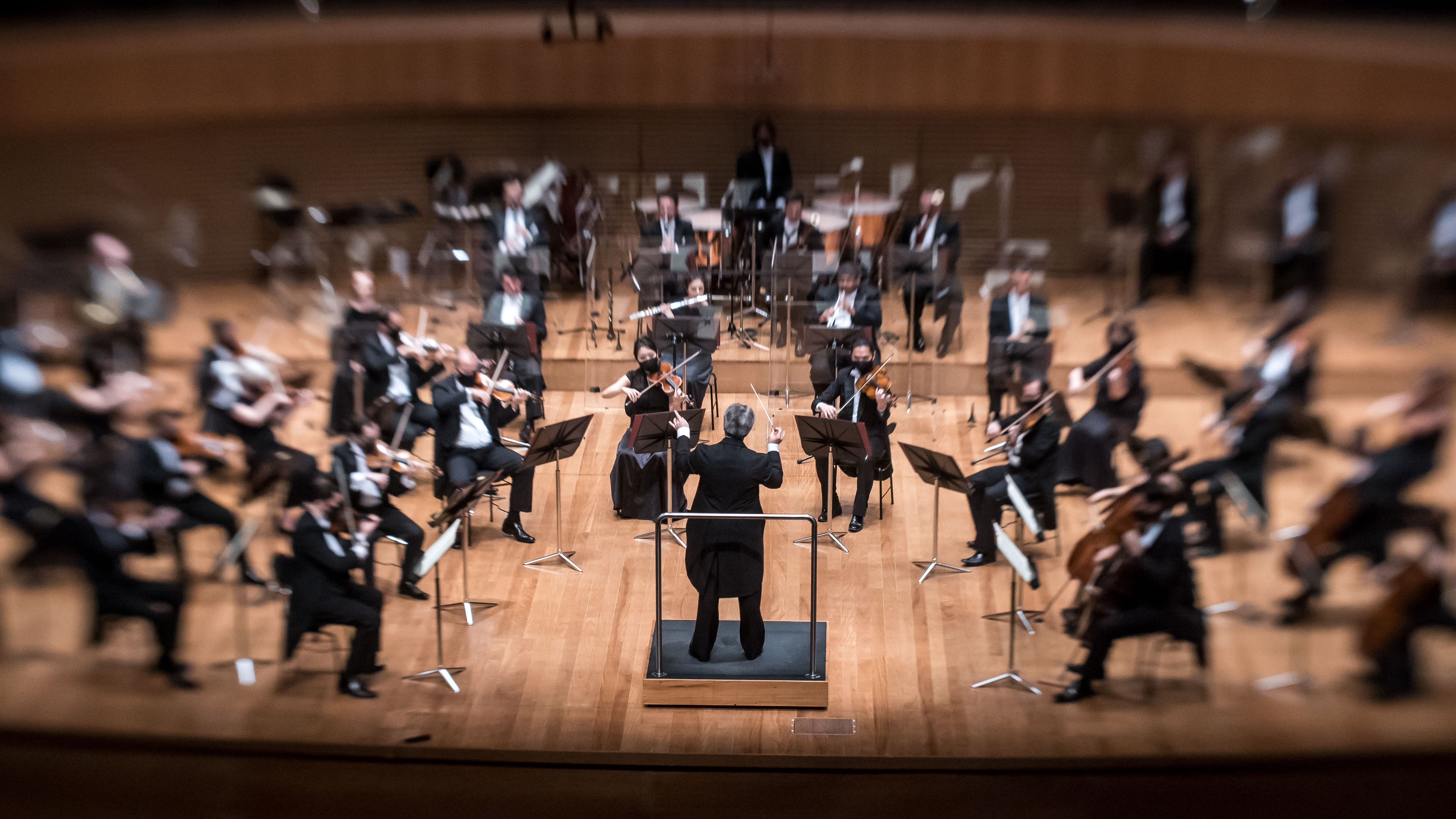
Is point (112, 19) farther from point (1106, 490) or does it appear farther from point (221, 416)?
point (1106, 490)

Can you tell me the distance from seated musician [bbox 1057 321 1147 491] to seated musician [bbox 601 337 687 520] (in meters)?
1.97

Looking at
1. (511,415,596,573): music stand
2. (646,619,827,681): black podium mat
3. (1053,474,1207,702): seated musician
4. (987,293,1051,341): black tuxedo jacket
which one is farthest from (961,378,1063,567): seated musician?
(511,415,596,573): music stand

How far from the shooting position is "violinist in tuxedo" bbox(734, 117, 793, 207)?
830 centimetres

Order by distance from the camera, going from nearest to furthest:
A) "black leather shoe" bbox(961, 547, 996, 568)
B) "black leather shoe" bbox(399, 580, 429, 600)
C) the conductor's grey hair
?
1. the conductor's grey hair
2. "black leather shoe" bbox(399, 580, 429, 600)
3. "black leather shoe" bbox(961, 547, 996, 568)

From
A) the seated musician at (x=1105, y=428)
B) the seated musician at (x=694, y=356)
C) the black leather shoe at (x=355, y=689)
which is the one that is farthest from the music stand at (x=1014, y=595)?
the black leather shoe at (x=355, y=689)

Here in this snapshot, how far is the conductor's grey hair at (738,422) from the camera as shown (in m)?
4.73

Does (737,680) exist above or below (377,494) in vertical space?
below

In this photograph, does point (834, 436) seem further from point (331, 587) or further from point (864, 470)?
point (331, 587)

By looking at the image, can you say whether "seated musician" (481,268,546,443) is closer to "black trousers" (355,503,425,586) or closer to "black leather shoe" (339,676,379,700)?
"black trousers" (355,503,425,586)

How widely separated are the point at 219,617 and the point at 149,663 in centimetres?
34

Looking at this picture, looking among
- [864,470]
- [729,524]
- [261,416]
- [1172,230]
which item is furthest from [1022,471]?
[261,416]

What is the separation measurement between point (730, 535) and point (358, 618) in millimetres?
1562

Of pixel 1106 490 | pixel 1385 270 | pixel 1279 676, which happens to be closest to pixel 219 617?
pixel 1106 490

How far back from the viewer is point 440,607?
474 cm
